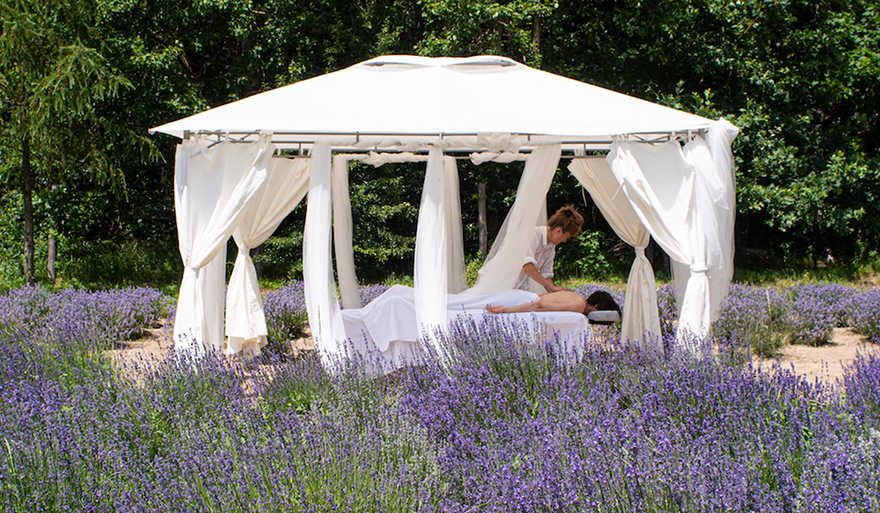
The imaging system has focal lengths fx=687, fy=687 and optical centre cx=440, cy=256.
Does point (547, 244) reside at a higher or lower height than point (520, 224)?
lower

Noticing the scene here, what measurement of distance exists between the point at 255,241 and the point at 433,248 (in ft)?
6.06

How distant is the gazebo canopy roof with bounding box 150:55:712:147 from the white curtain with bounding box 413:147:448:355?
0.31 metres

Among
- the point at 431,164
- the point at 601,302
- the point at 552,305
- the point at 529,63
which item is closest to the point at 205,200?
the point at 431,164

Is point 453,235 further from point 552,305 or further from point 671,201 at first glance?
point 671,201

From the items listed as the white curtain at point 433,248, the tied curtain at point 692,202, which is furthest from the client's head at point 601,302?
the white curtain at point 433,248

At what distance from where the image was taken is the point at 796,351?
5.48m

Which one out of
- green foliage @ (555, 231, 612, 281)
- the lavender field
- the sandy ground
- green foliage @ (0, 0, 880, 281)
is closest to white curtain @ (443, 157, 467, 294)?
the sandy ground

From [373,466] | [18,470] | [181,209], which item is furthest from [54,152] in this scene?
[373,466]

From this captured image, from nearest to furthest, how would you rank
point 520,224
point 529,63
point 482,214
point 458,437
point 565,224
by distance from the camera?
point 458,437
point 520,224
point 565,224
point 529,63
point 482,214

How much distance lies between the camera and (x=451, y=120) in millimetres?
4191

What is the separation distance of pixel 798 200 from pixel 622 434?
30.3 feet

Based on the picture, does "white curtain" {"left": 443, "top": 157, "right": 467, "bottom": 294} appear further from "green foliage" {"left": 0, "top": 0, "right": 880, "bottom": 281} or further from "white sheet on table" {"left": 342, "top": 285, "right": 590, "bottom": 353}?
"green foliage" {"left": 0, "top": 0, "right": 880, "bottom": 281}

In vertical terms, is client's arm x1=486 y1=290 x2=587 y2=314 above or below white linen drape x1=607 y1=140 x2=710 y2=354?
below

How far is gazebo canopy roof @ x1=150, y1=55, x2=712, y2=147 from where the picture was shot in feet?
13.6
